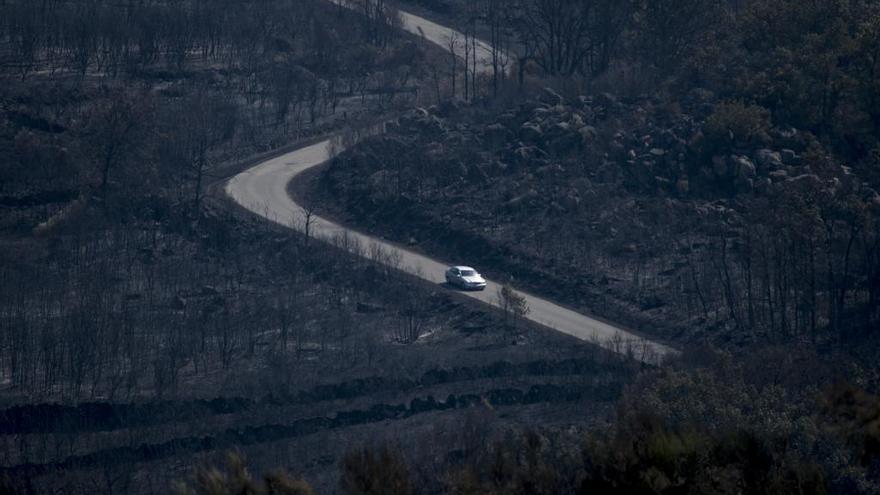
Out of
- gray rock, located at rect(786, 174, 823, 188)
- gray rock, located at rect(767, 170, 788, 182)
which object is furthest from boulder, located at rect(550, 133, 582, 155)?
gray rock, located at rect(786, 174, 823, 188)

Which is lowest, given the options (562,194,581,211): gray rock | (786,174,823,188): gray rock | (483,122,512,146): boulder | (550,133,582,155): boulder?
(562,194,581,211): gray rock

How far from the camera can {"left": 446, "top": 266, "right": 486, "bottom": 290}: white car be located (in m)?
34.4

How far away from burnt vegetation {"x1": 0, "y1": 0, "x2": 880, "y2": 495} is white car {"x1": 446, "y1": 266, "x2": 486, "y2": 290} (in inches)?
22.1

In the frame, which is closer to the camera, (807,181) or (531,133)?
(807,181)

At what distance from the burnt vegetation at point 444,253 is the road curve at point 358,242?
0.59 metres

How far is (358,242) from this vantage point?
37.6 meters

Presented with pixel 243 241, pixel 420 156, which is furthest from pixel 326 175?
pixel 243 241

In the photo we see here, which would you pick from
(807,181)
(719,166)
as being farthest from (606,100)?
(807,181)

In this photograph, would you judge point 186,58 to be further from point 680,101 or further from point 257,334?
point 257,334

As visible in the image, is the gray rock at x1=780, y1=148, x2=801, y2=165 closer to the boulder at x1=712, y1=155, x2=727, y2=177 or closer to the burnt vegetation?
the burnt vegetation

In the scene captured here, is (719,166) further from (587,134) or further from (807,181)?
(807,181)

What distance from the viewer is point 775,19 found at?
45.2 meters

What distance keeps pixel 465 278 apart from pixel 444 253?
3419 mm

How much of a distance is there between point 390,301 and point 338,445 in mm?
8814
